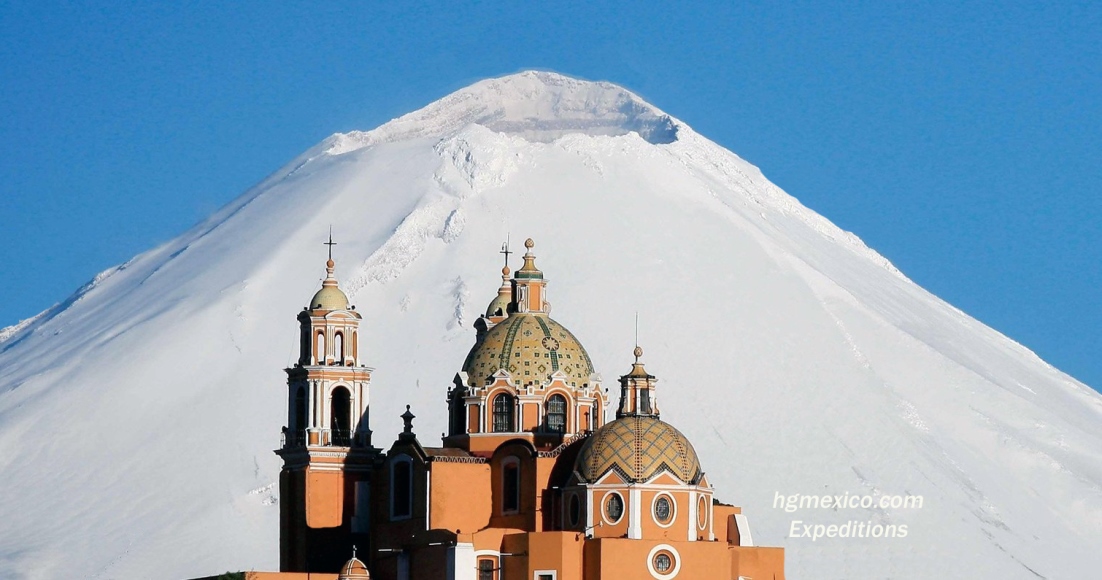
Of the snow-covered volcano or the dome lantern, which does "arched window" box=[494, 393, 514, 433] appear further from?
the snow-covered volcano

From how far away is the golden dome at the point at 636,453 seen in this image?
2955 inches

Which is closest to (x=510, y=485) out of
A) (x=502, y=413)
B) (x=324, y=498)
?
(x=502, y=413)

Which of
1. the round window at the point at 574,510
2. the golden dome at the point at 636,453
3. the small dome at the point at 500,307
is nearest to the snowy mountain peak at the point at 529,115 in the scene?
the small dome at the point at 500,307

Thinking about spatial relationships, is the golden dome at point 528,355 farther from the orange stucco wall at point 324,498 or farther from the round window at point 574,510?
the orange stucco wall at point 324,498

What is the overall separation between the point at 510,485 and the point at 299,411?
8498mm

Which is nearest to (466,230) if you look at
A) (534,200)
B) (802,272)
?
(534,200)

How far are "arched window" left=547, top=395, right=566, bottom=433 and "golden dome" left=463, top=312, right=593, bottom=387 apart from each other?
0.64 meters

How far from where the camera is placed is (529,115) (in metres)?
197

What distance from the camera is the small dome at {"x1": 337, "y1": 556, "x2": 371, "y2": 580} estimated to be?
76562 mm

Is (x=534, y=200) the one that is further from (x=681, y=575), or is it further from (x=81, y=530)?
(x=681, y=575)

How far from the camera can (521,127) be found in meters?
193

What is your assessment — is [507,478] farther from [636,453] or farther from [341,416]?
[341,416]

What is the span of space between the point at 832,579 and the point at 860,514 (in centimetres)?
1034

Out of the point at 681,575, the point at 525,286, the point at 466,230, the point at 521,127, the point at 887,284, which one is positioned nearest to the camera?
the point at 681,575
